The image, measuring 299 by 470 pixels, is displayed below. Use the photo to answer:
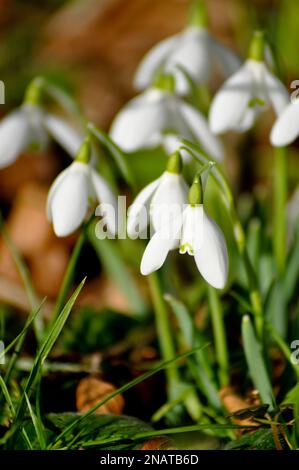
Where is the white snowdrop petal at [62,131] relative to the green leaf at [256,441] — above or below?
above

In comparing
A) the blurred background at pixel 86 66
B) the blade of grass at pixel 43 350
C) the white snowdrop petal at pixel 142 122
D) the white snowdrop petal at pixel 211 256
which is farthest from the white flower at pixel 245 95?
the blurred background at pixel 86 66

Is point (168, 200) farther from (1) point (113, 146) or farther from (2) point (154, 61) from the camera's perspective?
(2) point (154, 61)

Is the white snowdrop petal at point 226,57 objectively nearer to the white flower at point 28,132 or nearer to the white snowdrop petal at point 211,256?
the white flower at point 28,132

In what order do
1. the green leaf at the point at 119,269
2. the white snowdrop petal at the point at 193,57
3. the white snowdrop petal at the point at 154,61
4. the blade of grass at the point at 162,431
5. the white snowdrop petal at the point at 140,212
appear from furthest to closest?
the green leaf at the point at 119,269, the white snowdrop petal at the point at 154,61, the white snowdrop petal at the point at 193,57, the white snowdrop petal at the point at 140,212, the blade of grass at the point at 162,431
